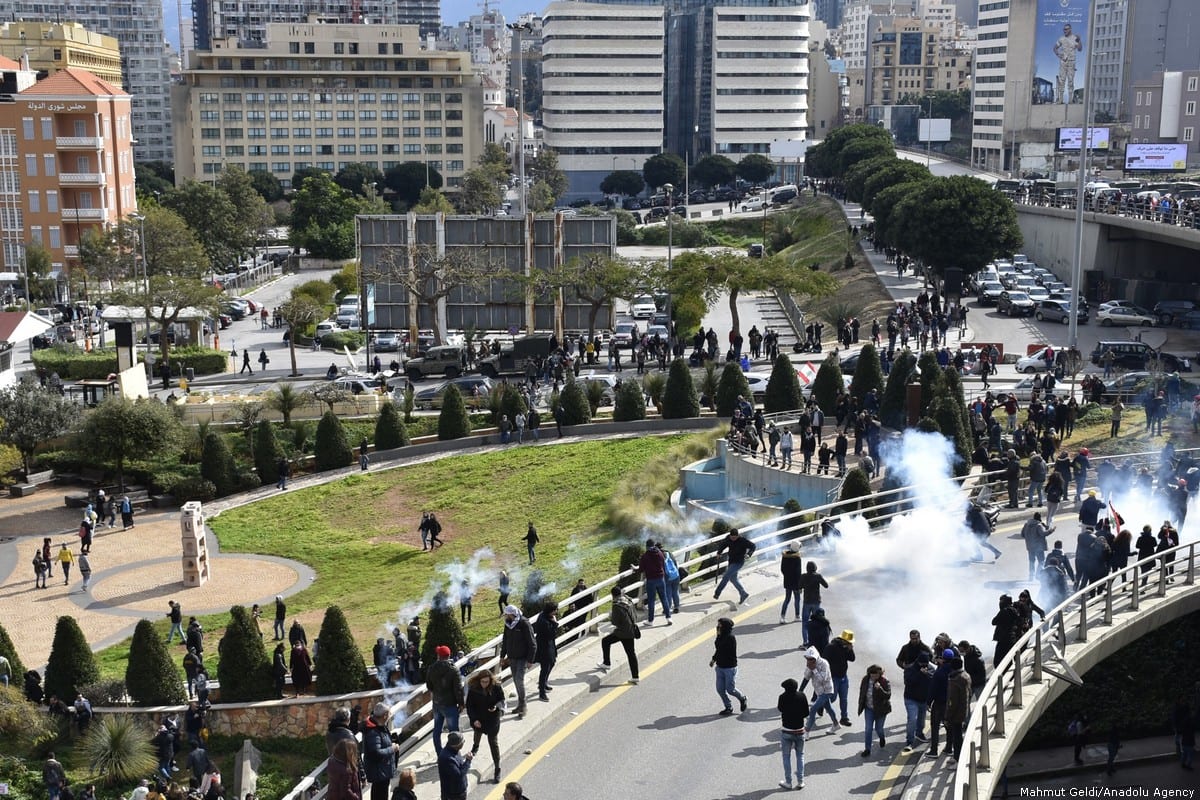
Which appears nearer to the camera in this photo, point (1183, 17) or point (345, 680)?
point (345, 680)

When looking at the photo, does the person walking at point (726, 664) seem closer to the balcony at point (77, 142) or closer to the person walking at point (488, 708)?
the person walking at point (488, 708)

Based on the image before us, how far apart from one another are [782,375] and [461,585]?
1351 cm

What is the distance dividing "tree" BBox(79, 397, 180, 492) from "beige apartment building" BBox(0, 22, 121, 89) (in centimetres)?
10055

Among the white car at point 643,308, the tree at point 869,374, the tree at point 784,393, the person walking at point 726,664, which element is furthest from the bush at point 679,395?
the person walking at point 726,664

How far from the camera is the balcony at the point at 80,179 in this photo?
8650 centimetres

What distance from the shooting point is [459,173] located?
13825 cm

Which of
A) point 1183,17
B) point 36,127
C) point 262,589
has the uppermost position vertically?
point 1183,17

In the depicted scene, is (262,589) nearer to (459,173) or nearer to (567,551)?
(567,551)

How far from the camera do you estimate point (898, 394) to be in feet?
119

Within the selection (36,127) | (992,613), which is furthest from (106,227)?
(992,613)

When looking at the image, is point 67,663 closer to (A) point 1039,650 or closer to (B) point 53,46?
(A) point 1039,650

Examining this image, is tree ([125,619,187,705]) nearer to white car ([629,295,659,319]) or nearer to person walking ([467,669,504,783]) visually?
person walking ([467,669,504,783])

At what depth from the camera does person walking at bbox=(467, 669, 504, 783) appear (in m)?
14.3

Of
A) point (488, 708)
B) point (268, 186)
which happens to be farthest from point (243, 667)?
point (268, 186)
